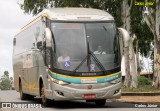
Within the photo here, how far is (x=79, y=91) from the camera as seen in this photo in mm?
19953

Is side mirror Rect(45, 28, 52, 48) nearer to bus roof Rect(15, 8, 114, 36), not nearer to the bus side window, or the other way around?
the bus side window

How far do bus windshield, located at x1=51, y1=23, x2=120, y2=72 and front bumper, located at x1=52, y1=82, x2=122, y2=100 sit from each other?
0.61 m


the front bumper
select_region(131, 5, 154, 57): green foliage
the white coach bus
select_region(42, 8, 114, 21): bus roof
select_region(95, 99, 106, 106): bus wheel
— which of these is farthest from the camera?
select_region(131, 5, 154, 57): green foliage

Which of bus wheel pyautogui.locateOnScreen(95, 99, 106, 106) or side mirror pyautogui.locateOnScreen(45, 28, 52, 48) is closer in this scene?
side mirror pyautogui.locateOnScreen(45, 28, 52, 48)

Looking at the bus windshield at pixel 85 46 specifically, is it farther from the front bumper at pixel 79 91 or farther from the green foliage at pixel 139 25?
the green foliage at pixel 139 25

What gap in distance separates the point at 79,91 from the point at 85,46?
5.57 feet

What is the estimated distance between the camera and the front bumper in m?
19.9

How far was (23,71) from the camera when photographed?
89.9 feet

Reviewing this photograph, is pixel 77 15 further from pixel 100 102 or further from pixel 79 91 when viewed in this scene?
pixel 100 102

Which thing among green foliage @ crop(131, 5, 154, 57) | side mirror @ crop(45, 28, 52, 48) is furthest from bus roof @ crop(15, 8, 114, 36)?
green foliage @ crop(131, 5, 154, 57)

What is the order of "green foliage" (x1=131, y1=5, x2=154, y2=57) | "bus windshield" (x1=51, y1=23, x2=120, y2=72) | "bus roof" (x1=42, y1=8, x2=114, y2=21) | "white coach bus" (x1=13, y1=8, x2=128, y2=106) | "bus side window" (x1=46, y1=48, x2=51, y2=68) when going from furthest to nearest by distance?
"green foliage" (x1=131, y1=5, x2=154, y2=57) → "bus roof" (x1=42, y1=8, x2=114, y2=21) → "bus side window" (x1=46, y1=48, x2=51, y2=68) → "bus windshield" (x1=51, y1=23, x2=120, y2=72) → "white coach bus" (x1=13, y1=8, x2=128, y2=106)

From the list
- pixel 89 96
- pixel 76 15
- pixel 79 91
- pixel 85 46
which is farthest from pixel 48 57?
pixel 89 96

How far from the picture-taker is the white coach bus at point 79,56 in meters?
20.0

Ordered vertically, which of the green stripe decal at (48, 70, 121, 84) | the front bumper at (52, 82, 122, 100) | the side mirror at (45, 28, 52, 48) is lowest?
the front bumper at (52, 82, 122, 100)
